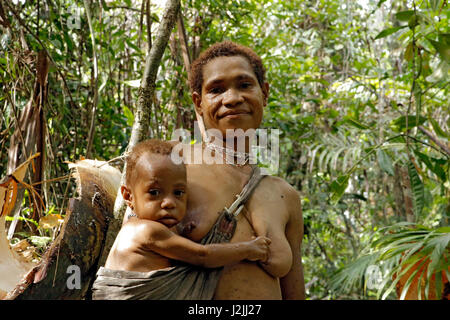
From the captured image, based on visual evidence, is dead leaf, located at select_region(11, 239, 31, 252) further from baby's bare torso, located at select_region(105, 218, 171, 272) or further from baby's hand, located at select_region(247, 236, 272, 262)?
baby's hand, located at select_region(247, 236, 272, 262)

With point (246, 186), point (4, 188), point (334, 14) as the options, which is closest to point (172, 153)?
point (246, 186)

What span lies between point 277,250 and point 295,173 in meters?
3.79

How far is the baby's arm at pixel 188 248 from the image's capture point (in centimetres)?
148

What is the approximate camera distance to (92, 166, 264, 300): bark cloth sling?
1.47 m

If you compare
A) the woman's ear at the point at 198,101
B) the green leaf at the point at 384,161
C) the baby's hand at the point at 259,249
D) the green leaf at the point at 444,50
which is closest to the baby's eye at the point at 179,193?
the baby's hand at the point at 259,249

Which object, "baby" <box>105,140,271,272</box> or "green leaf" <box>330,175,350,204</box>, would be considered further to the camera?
"green leaf" <box>330,175,350,204</box>

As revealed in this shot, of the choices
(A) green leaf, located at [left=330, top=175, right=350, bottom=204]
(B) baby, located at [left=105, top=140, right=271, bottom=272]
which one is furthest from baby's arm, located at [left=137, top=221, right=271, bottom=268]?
(A) green leaf, located at [left=330, top=175, right=350, bottom=204]

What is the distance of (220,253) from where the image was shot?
4.99ft

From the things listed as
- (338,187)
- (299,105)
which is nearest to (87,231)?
(338,187)

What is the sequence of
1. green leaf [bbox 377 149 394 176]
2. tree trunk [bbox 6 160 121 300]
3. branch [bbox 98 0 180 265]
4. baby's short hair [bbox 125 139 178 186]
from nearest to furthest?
1. baby's short hair [bbox 125 139 178 186]
2. tree trunk [bbox 6 160 121 300]
3. branch [bbox 98 0 180 265]
4. green leaf [bbox 377 149 394 176]

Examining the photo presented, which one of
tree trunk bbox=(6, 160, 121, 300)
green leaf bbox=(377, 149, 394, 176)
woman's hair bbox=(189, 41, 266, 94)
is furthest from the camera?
green leaf bbox=(377, 149, 394, 176)

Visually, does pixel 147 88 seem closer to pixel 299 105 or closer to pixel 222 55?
pixel 222 55

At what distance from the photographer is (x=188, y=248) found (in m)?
1.50

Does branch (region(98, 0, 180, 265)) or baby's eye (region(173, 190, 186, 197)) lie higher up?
branch (region(98, 0, 180, 265))
